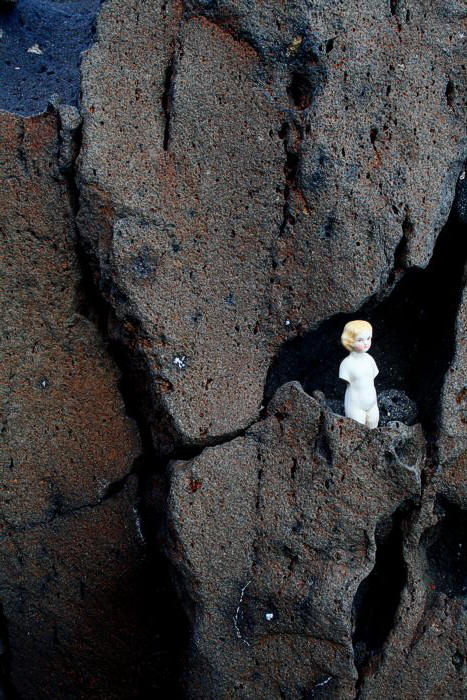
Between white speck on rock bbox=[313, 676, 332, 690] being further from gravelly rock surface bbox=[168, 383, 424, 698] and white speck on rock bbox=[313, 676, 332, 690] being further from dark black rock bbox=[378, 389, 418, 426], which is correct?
dark black rock bbox=[378, 389, 418, 426]

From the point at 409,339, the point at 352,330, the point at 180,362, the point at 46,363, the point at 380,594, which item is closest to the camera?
the point at 352,330

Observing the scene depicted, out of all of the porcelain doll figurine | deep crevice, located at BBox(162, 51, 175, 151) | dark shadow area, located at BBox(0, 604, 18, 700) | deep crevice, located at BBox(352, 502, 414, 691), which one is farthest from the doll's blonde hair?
dark shadow area, located at BBox(0, 604, 18, 700)

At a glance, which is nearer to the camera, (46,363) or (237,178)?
(237,178)

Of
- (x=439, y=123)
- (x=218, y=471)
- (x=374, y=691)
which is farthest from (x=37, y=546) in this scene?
(x=439, y=123)

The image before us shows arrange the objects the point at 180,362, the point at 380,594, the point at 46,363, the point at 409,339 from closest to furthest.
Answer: the point at 180,362
the point at 46,363
the point at 380,594
the point at 409,339

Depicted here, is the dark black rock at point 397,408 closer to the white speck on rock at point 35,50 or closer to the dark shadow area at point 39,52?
the dark shadow area at point 39,52

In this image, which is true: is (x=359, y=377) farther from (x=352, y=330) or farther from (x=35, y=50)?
(x=35, y=50)

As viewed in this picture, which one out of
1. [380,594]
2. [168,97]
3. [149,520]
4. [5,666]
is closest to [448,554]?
[380,594]
